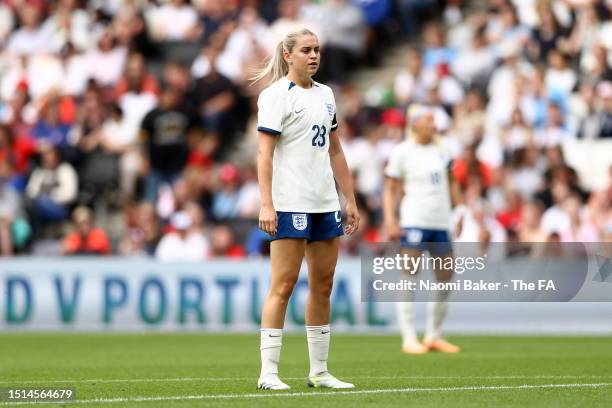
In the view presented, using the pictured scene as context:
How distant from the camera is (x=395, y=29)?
24.1 meters

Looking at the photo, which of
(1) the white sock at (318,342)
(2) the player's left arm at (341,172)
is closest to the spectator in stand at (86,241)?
(2) the player's left arm at (341,172)

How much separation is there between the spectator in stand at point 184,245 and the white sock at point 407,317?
19.2 feet

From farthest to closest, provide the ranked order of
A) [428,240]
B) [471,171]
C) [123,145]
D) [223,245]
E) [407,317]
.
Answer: [123,145] → [223,245] → [471,171] → [407,317] → [428,240]

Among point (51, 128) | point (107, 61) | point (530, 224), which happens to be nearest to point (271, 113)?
point (530, 224)

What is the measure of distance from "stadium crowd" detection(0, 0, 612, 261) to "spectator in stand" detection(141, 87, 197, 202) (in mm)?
23

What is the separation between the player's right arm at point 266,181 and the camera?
9.04 meters

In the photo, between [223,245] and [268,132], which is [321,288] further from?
[223,245]

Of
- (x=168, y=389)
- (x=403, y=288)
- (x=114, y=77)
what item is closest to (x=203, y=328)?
(x=403, y=288)

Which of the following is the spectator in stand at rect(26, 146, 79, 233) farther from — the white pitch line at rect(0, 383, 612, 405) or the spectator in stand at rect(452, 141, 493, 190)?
the white pitch line at rect(0, 383, 612, 405)

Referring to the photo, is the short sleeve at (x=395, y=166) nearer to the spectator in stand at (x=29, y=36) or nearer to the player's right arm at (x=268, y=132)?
the player's right arm at (x=268, y=132)

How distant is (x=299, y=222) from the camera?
30.3 feet

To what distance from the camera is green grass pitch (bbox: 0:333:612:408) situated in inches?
349

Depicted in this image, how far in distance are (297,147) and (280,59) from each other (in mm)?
617

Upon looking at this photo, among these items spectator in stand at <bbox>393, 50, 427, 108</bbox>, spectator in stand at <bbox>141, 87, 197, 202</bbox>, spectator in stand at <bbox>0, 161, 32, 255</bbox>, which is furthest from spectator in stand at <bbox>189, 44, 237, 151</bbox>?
spectator in stand at <bbox>0, 161, 32, 255</bbox>
